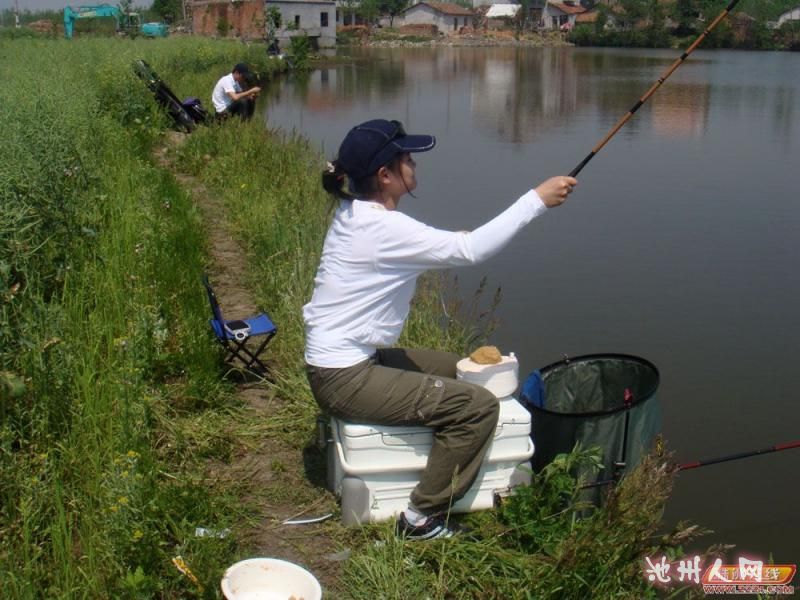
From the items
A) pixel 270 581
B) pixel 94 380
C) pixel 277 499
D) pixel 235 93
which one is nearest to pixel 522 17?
pixel 235 93

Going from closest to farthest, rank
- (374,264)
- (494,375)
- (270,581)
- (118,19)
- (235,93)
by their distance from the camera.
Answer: (270,581) → (374,264) → (494,375) → (235,93) → (118,19)

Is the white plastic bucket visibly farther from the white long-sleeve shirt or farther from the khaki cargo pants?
the white long-sleeve shirt

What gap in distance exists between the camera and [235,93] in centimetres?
1167

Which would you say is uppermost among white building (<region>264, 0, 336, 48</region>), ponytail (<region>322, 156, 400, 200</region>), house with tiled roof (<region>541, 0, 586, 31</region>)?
house with tiled roof (<region>541, 0, 586, 31</region>)

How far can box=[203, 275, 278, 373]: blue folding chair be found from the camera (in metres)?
4.14

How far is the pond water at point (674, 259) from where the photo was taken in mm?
4953

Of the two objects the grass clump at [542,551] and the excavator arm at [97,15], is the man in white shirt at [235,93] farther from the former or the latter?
the excavator arm at [97,15]

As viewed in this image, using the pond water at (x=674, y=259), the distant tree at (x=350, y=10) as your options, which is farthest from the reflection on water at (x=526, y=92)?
the distant tree at (x=350, y=10)

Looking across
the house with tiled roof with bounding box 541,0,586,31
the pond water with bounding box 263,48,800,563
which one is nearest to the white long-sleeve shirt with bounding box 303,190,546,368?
the pond water with bounding box 263,48,800,563

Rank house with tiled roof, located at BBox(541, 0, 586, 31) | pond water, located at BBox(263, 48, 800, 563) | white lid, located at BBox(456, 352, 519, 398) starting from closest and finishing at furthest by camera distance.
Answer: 1. white lid, located at BBox(456, 352, 519, 398)
2. pond water, located at BBox(263, 48, 800, 563)
3. house with tiled roof, located at BBox(541, 0, 586, 31)

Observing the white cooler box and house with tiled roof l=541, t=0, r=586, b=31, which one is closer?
the white cooler box

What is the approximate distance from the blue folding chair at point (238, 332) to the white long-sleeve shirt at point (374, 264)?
1.12 metres

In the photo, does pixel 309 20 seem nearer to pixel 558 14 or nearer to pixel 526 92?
pixel 526 92

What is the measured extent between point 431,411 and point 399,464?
0.24 m
